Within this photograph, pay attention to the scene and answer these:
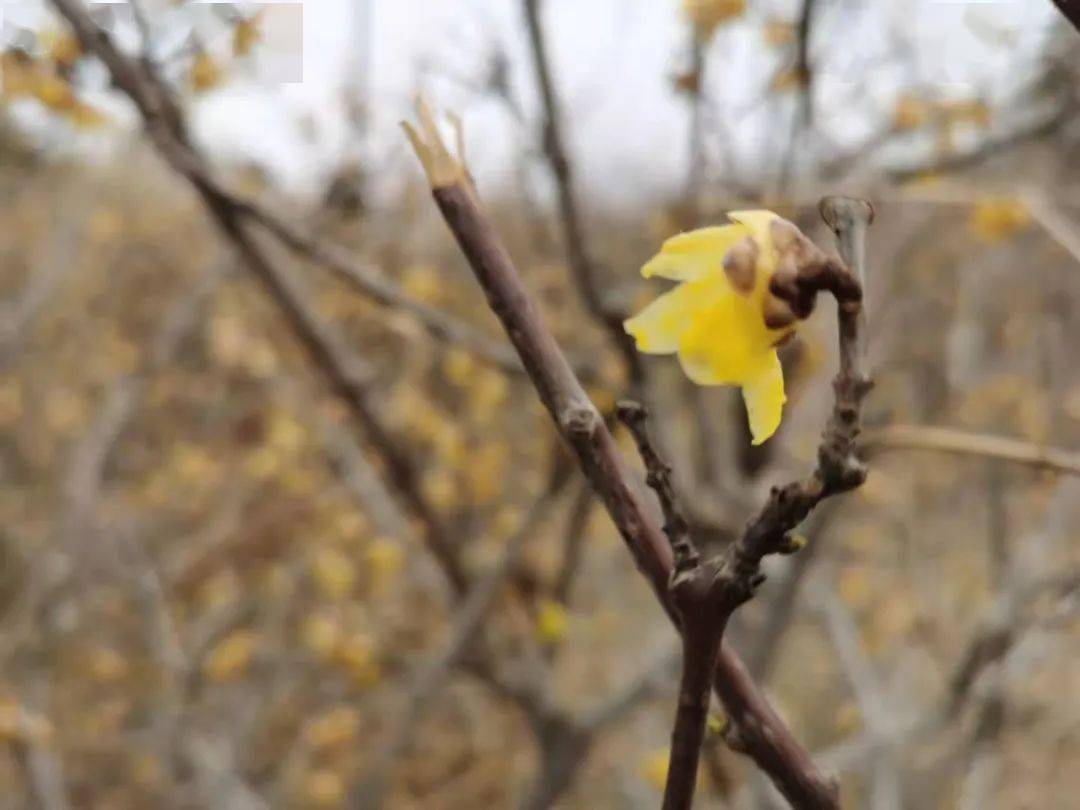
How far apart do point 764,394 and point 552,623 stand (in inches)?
47.3

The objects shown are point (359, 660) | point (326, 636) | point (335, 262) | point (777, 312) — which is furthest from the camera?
point (326, 636)

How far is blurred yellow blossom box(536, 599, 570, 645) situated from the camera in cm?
150

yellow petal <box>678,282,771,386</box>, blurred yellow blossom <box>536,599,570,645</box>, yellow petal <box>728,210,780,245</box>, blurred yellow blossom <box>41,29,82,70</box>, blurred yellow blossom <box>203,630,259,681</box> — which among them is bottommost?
blurred yellow blossom <box>203,630,259,681</box>

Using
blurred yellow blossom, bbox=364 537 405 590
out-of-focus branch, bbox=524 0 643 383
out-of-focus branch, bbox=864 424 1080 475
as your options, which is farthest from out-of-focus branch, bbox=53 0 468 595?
out-of-focus branch, bbox=864 424 1080 475

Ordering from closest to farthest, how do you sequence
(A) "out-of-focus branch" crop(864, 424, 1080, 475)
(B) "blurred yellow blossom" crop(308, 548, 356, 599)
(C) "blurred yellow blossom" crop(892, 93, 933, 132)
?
(A) "out-of-focus branch" crop(864, 424, 1080, 475)
(C) "blurred yellow blossom" crop(892, 93, 933, 132)
(B) "blurred yellow blossom" crop(308, 548, 356, 599)

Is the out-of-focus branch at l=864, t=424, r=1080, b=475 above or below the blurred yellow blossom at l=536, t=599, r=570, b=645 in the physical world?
above

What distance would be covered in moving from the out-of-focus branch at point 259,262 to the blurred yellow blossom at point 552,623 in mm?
142

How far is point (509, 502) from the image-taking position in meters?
2.75

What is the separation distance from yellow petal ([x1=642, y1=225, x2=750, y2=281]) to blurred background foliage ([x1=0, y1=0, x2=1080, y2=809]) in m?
0.41

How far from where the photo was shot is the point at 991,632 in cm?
131

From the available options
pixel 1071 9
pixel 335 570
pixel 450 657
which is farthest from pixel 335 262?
pixel 335 570

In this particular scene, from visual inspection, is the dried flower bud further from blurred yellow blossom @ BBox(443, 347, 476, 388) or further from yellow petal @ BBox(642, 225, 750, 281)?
blurred yellow blossom @ BBox(443, 347, 476, 388)

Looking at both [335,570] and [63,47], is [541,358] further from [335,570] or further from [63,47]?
[335,570]

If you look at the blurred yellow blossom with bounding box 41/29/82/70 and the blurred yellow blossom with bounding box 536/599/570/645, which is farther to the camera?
the blurred yellow blossom with bounding box 536/599/570/645
